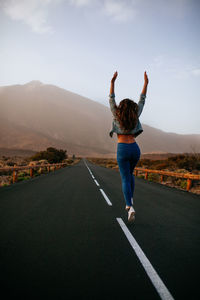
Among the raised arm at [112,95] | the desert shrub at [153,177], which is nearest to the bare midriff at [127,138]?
the raised arm at [112,95]

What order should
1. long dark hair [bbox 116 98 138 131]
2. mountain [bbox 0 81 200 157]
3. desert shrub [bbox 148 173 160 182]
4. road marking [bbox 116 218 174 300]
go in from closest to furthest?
road marking [bbox 116 218 174 300] → long dark hair [bbox 116 98 138 131] → desert shrub [bbox 148 173 160 182] → mountain [bbox 0 81 200 157]

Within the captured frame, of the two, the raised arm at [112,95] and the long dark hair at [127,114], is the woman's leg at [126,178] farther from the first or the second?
→ the raised arm at [112,95]

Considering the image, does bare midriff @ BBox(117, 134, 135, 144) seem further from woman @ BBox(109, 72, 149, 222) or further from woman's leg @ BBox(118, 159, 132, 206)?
woman's leg @ BBox(118, 159, 132, 206)

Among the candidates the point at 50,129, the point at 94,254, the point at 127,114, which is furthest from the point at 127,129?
the point at 50,129

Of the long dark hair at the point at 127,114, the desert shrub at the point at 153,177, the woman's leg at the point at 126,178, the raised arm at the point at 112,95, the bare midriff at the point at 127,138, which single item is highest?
the raised arm at the point at 112,95

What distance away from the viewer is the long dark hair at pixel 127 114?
404 cm

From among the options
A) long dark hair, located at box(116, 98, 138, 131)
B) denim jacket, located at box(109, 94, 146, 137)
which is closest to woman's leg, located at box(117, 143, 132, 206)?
denim jacket, located at box(109, 94, 146, 137)

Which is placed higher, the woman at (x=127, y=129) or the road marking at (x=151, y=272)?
the woman at (x=127, y=129)

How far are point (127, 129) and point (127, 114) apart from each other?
1.00 feet

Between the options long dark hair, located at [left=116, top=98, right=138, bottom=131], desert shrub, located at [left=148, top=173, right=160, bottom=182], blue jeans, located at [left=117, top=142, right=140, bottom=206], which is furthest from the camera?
desert shrub, located at [left=148, top=173, right=160, bottom=182]

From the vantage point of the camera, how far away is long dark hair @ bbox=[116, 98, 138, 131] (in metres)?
4.04

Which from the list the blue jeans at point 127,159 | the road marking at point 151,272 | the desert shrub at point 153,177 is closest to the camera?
the road marking at point 151,272

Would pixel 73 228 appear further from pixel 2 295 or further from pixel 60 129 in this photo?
pixel 60 129

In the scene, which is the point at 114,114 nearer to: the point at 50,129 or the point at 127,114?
the point at 127,114
